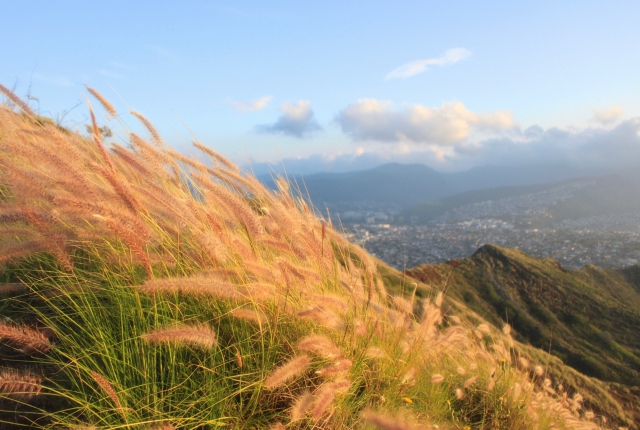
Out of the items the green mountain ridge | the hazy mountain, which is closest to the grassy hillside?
the green mountain ridge

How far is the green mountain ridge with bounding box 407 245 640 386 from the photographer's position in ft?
25.9

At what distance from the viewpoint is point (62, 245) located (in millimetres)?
1952

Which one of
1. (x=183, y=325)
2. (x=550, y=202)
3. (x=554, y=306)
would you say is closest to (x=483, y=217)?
(x=550, y=202)

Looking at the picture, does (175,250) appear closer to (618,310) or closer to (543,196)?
(618,310)

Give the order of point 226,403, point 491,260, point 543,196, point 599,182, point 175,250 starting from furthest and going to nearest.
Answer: point 543,196, point 599,182, point 491,260, point 175,250, point 226,403

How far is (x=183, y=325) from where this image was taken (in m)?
1.84

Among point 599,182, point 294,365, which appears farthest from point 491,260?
point 599,182

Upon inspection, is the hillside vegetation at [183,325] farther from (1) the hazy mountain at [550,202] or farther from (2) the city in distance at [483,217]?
(1) the hazy mountain at [550,202]

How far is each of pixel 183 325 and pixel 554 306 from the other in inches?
410

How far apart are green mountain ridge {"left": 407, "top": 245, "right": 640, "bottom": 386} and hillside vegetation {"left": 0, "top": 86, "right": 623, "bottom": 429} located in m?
5.91

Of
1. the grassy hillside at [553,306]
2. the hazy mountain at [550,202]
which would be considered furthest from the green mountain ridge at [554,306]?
the hazy mountain at [550,202]

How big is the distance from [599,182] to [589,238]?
1157 inches

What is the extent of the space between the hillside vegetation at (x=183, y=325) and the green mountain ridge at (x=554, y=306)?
233 inches

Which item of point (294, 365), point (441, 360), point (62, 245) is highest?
point (62, 245)
